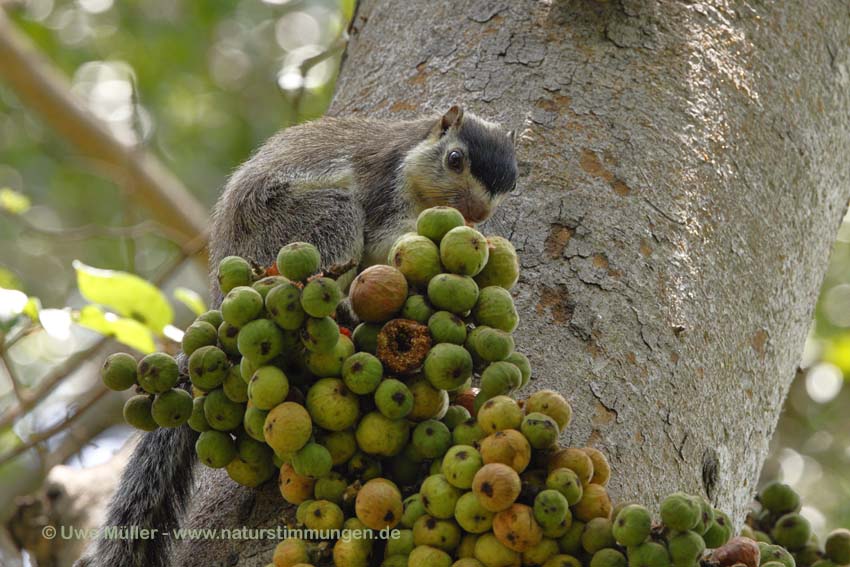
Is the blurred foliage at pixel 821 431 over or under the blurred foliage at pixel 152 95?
over

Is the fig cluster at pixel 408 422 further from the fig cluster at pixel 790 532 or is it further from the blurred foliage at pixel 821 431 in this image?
the blurred foliage at pixel 821 431

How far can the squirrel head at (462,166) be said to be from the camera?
9.96 feet

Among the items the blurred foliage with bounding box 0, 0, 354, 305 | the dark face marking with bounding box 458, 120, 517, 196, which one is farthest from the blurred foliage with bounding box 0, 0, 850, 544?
the dark face marking with bounding box 458, 120, 517, 196

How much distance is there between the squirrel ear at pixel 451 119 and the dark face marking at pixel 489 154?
37 mm

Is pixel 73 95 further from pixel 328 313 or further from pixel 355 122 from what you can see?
pixel 328 313

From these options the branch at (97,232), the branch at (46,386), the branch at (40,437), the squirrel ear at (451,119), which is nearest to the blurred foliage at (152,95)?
the branch at (97,232)

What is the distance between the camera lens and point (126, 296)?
311 cm

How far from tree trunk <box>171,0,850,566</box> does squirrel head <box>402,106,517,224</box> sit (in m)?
0.21

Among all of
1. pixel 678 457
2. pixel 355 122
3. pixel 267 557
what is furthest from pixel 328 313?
pixel 355 122

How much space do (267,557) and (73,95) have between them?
461 centimetres

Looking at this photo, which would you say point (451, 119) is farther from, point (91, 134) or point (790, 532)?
point (91, 134)

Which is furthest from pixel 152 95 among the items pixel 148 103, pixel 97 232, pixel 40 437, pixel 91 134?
pixel 40 437

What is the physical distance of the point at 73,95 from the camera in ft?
19.0

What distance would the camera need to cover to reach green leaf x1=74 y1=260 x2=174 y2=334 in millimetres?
2988
